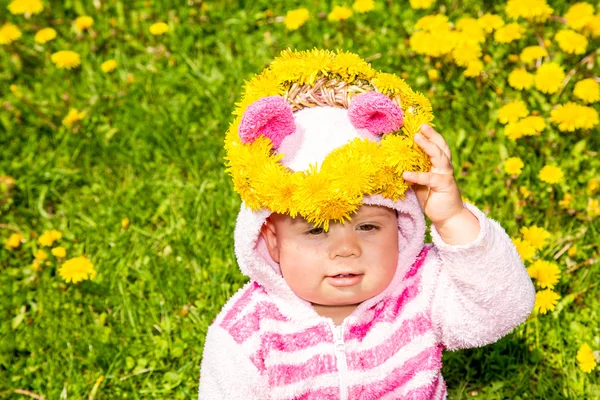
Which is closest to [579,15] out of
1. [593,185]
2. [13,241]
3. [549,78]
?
[549,78]

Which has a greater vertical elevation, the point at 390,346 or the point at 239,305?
the point at 239,305

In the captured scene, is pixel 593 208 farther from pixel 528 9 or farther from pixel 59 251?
pixel 59 251

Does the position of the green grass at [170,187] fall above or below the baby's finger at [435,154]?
below

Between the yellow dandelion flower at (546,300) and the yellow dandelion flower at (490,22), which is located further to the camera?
the yellow dandelion flower at (490,22)

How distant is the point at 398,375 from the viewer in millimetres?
2330

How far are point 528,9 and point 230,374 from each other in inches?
97.7

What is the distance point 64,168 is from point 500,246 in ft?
8.64

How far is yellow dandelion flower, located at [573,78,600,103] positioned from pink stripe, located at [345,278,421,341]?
1654mm

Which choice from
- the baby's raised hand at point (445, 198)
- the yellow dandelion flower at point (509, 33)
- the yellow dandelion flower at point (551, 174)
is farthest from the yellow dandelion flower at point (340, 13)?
the baby's raised hand at point (445, 198)

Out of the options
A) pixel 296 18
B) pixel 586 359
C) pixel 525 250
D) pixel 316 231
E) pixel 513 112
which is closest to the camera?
pixel 316 231

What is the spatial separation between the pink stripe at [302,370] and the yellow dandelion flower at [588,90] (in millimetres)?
1943

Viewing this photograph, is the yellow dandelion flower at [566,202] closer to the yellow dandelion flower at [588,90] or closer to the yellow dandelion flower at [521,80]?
the yellow dandelion flower at [588,90]

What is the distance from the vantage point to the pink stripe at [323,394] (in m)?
2.33

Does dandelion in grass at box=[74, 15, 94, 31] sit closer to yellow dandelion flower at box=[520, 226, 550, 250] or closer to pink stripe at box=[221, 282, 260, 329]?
pink stripe at box=[221, 282, 260, 329]
